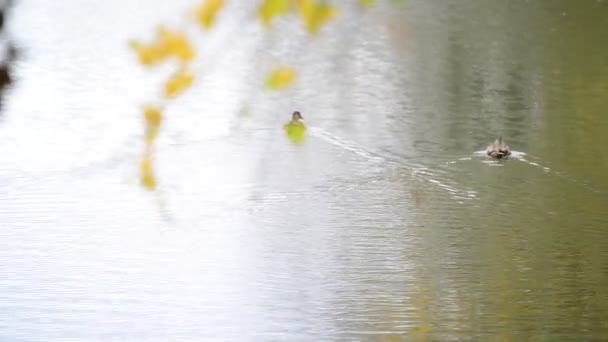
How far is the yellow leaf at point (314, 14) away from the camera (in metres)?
4.14

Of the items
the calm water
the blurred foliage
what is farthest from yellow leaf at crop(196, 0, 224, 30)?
the calm water

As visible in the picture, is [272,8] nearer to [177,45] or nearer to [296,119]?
[177,45]

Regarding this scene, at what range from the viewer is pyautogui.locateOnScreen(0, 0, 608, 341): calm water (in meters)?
12.1

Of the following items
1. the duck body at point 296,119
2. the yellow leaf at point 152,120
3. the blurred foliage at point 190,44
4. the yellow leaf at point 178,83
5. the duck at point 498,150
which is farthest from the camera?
the duck body at point 296,119

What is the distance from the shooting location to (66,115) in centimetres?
1912

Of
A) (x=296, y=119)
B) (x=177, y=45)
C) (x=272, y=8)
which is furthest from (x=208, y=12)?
(x=296, y=119)

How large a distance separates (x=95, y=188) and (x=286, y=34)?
818cm

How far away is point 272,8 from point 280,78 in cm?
24

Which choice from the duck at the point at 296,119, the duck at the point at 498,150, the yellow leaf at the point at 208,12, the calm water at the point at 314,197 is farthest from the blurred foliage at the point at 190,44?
the duck at the point at 296,119

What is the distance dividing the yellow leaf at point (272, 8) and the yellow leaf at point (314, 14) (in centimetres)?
6

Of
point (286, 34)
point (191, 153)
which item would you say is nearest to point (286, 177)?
point (191, 153)

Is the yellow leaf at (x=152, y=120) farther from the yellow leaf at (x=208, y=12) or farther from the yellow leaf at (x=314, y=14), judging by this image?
the yellow leaf at (x=314, y=14)

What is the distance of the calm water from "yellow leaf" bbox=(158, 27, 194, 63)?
4286 millimetres

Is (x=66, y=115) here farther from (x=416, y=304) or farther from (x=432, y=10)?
(x=432, y=10)
